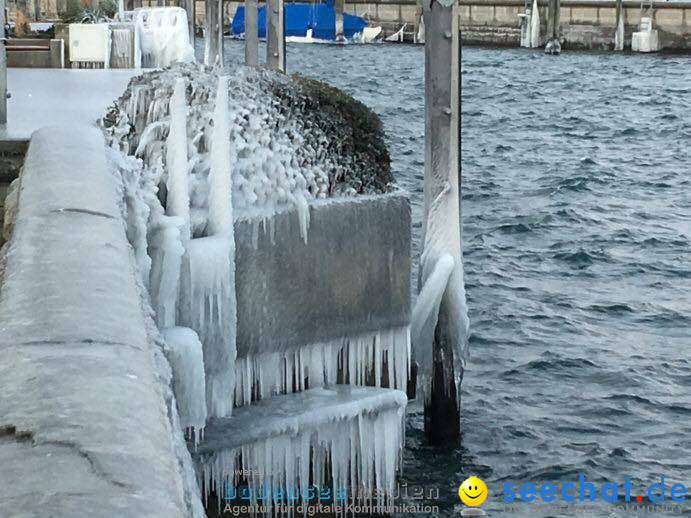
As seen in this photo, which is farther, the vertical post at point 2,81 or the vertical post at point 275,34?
the vertical post at point 275,34

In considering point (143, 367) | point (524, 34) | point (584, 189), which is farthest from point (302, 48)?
point (143, 367)

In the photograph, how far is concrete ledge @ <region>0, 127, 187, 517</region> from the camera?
2369mm

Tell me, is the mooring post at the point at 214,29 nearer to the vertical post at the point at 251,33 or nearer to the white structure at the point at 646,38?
the vertical post at the point at 251,33

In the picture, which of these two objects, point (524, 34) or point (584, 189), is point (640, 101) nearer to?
point (584, 189)

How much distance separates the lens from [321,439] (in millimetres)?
6859

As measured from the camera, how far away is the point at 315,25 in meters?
73.7

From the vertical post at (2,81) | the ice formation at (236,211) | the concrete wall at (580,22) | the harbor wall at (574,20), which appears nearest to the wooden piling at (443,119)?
the ice formation at (236,211)


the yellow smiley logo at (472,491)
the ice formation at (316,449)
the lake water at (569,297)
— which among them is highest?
the ice formation at (316,449)

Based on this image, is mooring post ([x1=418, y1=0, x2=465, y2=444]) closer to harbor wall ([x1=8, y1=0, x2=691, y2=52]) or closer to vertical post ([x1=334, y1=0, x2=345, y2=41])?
harbor wall ([x1=8, y1=0, x2=691, y2=52])

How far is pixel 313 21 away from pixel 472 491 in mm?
66558

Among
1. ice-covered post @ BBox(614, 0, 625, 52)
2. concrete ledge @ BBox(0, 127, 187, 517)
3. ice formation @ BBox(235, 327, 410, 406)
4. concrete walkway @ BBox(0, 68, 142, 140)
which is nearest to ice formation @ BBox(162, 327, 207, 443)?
concrete ledge @ BBox(0, 127, 187, 517)

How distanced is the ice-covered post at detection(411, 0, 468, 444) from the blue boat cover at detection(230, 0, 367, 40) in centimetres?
6455

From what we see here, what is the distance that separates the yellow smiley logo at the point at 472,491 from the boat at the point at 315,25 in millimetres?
64047

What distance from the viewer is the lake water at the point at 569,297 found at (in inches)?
361
